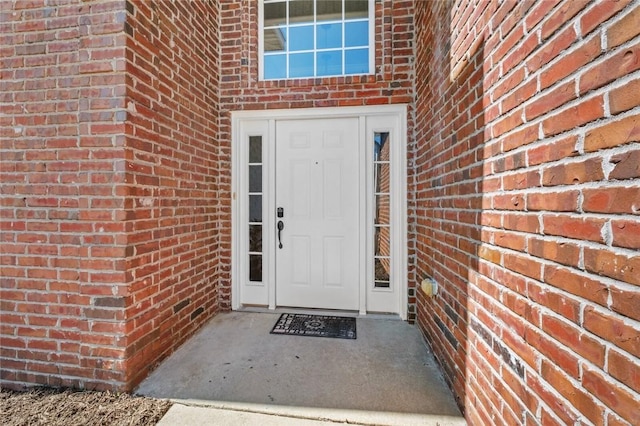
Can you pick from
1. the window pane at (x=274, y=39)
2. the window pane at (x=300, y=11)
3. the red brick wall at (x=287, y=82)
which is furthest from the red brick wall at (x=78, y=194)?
the window pane at (x=300, y=11)

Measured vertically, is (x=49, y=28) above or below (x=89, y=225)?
above

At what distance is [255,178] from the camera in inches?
129

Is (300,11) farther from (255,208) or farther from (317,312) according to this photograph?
(317,312)

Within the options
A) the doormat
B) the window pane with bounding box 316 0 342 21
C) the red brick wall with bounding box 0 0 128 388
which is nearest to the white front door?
the doormat

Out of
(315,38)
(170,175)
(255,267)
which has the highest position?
(315,38)

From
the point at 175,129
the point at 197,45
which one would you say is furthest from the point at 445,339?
the point at 197,45

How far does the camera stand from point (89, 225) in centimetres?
188

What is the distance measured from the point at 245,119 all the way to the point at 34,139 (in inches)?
70.3

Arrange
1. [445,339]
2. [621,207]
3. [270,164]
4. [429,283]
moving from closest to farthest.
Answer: [621,207] < [445,339] < [429,283] < [270,164]

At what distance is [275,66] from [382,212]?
6.64 feet

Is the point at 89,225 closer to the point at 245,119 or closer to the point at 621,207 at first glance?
the point at 245,119

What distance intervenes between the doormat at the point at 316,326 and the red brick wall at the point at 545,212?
3.42 ft

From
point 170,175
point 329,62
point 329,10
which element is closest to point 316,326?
point 170,175

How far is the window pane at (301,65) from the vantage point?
10.3 feet
